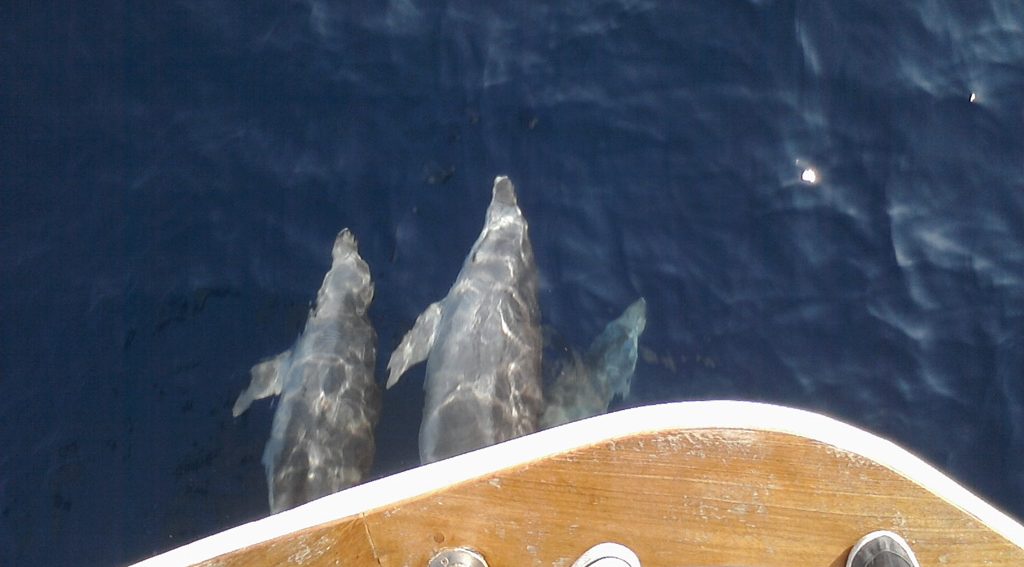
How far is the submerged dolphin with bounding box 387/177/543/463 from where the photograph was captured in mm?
7602

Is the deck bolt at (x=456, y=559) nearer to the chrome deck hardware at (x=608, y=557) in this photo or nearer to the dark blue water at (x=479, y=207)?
the chrome deck hardware at (x=608, y=557)

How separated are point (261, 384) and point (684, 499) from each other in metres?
4.72

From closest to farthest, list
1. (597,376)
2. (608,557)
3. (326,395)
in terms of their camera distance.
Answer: (608,557), (326,395), (597,376)

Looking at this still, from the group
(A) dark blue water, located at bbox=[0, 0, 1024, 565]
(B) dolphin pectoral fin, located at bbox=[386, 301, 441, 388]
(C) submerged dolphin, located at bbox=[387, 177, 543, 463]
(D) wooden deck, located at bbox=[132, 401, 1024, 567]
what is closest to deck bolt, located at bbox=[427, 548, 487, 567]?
(D) wooden deck, located at bbox=[132, 401, 1024, 567]

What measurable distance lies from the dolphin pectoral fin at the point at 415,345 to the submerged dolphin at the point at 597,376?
1.29 meters

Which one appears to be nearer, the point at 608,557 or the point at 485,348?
the point at 608,557

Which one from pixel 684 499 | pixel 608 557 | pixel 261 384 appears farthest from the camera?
pixel 261 384

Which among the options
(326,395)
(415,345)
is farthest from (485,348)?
(326,395)

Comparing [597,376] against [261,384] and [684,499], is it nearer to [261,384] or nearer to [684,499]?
[261,384]

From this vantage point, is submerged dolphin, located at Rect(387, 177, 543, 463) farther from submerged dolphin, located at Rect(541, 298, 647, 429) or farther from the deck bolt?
the deck bolt

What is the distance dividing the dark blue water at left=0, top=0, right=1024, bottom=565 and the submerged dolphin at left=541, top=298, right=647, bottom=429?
0.21 m

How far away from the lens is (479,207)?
9188 millimetres

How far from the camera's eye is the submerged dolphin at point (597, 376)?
26.9 ft

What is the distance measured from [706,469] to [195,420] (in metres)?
5.14
